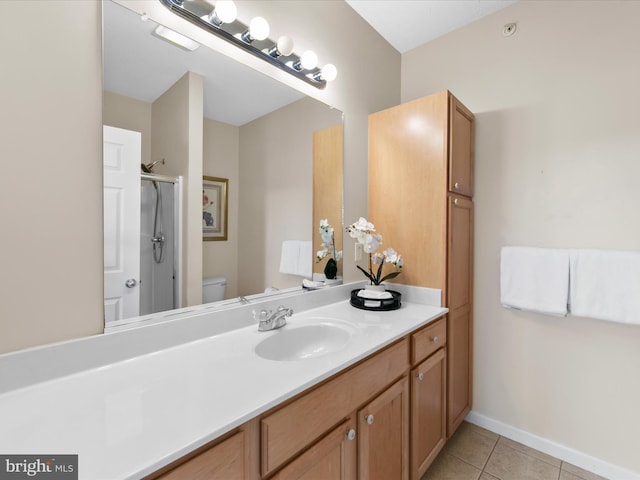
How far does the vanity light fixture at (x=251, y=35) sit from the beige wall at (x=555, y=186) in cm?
112

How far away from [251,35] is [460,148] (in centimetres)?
128

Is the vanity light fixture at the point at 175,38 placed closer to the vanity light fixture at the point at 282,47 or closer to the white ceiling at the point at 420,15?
the vanity light fixture at the point at 282,47

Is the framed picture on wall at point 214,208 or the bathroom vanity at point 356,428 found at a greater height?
the framed picture on wall at point 214,208

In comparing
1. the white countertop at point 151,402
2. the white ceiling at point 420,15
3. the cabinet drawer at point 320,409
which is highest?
the white ceiling at point 420,15

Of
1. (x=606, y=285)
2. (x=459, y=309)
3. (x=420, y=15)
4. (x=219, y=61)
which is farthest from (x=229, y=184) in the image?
(x=606, y=285)

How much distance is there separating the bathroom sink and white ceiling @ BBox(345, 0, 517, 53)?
190 centimetres

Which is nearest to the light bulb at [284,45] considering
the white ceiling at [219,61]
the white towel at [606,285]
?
the white ceiling at [219,61]

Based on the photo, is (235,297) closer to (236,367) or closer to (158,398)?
(236,367)

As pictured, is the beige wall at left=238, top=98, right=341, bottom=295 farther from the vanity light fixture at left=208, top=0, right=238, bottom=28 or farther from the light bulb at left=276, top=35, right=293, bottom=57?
the vanity light fixture at left=208, top=0, right=238, bottom=28

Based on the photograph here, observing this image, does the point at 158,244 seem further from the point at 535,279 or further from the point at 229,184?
the point at 535,279

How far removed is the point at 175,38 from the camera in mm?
1096

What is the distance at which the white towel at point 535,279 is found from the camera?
1588 mm

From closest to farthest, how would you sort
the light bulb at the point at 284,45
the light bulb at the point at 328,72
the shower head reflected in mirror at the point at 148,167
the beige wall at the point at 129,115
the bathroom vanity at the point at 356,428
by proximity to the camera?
the bathroom vanity at the point at 356,428, the beige wall at the point at 129,115, the shower head reflected in mirror at the point at 148,167, the light bulb at the point at 284,45, the light bulb at the point at 328,72

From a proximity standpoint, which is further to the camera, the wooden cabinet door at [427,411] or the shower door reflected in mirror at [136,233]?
the wooden cabinet door at [427,411]
